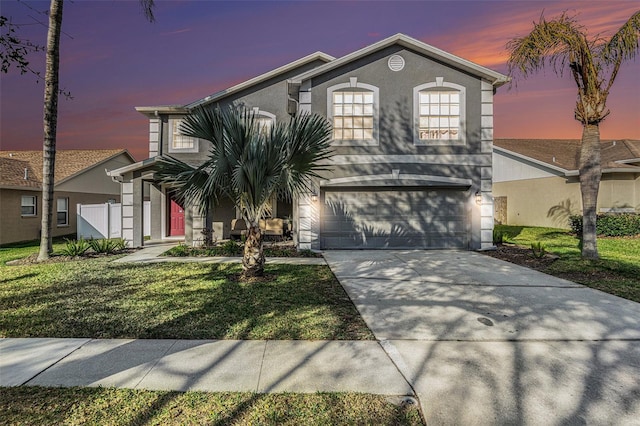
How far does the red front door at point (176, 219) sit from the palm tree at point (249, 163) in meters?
9.13

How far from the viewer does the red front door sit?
15852mm

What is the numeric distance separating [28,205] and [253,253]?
1608 centimetres

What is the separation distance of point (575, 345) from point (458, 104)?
9.52 m

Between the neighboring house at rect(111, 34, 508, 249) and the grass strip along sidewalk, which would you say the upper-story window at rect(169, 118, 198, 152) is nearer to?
the neighboring house at rect(111, 34, 508, 249)

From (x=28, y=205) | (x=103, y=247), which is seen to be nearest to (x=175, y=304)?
(x=103, y=247)

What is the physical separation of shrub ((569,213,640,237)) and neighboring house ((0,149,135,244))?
84.9ft

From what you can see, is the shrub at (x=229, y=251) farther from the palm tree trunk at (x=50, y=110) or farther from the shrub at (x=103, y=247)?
the palm tree trunk at (x=50, y=110)

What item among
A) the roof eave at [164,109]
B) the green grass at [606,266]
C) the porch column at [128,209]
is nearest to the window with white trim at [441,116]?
the green grass at [606,266]

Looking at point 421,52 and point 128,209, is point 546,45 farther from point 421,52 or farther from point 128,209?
point 128,209

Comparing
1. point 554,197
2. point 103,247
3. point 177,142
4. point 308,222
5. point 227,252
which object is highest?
point 177,142

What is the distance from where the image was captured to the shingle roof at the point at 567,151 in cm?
1762

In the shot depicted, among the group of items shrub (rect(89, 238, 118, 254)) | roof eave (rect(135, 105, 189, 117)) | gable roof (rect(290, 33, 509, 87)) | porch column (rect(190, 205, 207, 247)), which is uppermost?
gable roof (rect(290, 33, 509, 87))

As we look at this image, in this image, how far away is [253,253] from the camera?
7.44 meters

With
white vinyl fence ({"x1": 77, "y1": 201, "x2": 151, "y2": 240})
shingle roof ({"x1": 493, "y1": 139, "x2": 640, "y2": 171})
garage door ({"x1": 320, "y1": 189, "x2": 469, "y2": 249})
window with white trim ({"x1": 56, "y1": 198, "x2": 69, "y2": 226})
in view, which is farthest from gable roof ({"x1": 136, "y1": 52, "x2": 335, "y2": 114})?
shingle roof ({"x1": 493, "y1": 139, "x2": 640, "y2": 171})
